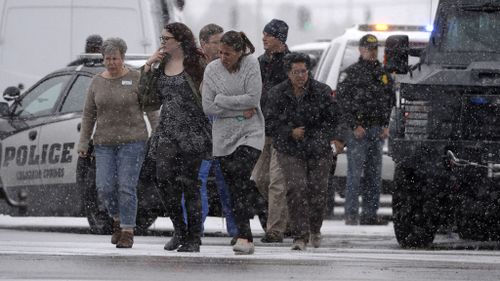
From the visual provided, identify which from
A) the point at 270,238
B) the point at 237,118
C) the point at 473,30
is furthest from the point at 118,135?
the point at 473,30

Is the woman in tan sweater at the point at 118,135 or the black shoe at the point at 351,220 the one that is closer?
the woman in tan sweater at the point at 118,135

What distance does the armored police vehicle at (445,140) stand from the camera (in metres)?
14.1

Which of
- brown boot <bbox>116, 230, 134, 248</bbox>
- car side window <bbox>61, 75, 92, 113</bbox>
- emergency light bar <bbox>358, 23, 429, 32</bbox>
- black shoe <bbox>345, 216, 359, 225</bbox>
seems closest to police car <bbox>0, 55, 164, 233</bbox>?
car side window <bbox>61, 75, 92, 113</bbox>

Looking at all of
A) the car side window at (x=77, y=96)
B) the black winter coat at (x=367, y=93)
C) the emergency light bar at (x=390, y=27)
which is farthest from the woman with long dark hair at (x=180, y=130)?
the emergency light bar at (x=390, y=27)

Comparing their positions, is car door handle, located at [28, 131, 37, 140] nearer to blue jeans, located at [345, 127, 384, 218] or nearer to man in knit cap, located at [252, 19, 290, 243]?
man in knit cap, located at [252, 19, 290, 243]

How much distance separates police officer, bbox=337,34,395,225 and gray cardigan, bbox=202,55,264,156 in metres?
5.50

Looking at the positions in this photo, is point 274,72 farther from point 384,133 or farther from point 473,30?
point 384,133

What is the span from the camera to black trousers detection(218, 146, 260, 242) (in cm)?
1305

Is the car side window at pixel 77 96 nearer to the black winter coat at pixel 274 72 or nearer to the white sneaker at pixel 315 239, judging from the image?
the black winter coat at pixel 274 72

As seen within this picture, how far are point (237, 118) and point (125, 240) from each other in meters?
1.33

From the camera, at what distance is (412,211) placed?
578 inches

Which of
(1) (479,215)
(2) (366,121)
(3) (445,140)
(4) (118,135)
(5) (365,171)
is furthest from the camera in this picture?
(5) (365,171)

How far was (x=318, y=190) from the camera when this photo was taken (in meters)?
14.5

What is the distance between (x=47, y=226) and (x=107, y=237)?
290 centimetres
